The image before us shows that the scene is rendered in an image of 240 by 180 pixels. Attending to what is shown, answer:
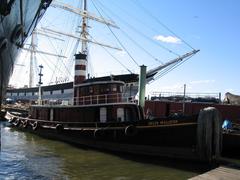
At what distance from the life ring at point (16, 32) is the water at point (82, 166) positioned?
6.42 metres

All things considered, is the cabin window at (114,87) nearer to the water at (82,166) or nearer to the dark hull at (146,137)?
the dark hull at (146,137)

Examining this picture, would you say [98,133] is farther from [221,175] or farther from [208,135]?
[221,175]

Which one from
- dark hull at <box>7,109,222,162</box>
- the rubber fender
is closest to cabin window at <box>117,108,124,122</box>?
dark hull at <box>7,109,222,162</box>

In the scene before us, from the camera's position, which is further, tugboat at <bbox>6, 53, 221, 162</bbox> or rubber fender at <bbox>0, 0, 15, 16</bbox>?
tugboat at <bbox>6, 53, 221, 162</bbox>

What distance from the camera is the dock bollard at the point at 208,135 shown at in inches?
569

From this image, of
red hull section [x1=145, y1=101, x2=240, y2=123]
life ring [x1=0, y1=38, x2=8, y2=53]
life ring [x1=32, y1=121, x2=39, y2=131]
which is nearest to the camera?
life ring [x1=0, y1=38, x2=8, y2=53]

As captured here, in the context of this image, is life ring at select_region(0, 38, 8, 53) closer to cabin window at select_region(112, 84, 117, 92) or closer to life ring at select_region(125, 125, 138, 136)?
life ring at select_region(125, 125, 138, 136)

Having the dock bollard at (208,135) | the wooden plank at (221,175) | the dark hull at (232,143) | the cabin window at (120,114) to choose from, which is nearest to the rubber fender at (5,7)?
the wooden plank at (221,175)

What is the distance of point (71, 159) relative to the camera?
598 inches

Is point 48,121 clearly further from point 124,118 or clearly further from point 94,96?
point 124,118

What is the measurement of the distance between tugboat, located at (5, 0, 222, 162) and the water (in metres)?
0.71

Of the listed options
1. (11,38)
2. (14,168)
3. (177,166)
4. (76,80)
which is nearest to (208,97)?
(76,80)

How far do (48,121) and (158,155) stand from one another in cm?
897

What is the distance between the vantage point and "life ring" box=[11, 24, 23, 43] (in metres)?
5.95
